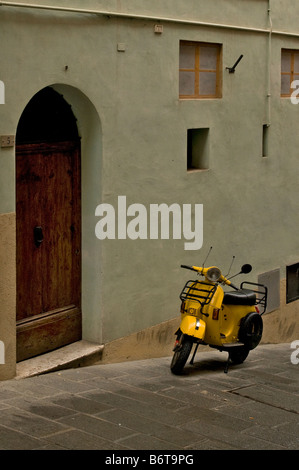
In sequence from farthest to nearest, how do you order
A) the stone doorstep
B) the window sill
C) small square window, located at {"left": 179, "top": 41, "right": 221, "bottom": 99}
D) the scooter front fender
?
1. the window sill
2. small square window, located at {"left": 179, "top": 41, "right": 221, "bottom": 99}
3. the scooter front fender
4. the stone doorstep

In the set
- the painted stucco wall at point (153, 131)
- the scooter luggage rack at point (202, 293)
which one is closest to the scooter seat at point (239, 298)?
the scooter luggage rack at point (202, 293)

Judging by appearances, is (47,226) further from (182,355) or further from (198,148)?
(198,148)

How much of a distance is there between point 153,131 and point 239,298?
8.15 ft

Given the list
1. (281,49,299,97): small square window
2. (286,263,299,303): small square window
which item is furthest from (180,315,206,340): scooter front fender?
(281,49,299,97): small square window

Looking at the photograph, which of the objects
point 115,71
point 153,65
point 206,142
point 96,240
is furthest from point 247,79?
point 96,240

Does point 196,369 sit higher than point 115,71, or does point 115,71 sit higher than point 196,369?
point 115,71

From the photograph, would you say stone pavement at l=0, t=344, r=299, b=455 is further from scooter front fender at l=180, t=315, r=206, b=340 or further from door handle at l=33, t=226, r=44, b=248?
door handle at l=33, t=226, r=44, b=248

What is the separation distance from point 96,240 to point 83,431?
3.40 meters

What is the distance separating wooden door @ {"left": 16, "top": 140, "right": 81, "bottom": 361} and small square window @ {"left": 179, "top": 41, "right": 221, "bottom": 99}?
236cm

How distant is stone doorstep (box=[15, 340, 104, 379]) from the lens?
10.0m

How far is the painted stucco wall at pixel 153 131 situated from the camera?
988 centimetres

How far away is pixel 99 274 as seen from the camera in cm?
1098

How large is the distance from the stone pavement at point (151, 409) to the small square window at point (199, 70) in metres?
3.88

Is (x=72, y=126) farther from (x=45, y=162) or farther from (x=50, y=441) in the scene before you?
(x=50, y=441)
